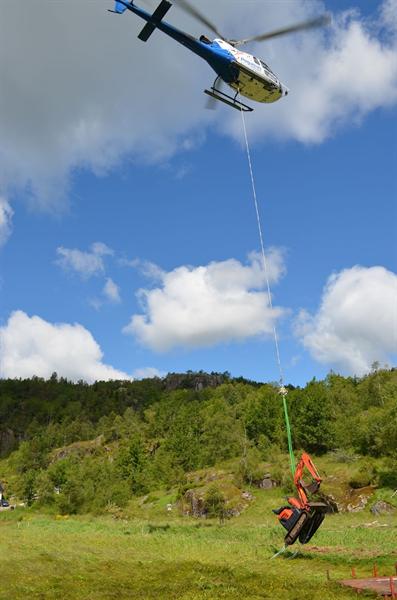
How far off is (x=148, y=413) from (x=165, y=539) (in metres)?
152

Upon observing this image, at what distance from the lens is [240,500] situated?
68.9 metres

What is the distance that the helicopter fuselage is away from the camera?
1088 inches

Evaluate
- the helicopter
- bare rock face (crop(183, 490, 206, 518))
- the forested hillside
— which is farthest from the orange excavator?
bare rock face (crop(183, 490, 206, 518))

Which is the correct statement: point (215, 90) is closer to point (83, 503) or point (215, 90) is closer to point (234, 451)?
point (83, 503)

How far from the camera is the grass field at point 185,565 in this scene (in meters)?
18.4

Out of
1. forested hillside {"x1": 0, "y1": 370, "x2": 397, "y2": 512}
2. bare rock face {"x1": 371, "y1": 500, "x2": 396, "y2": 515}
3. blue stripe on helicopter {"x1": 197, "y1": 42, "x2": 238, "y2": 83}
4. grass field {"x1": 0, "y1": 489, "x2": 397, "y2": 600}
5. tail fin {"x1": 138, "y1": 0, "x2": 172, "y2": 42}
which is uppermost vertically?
tail fin {"x1": 138, "y1": 0, "x2": 172, "y2": 42}

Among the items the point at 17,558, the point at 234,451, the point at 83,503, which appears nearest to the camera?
the point at 17,558

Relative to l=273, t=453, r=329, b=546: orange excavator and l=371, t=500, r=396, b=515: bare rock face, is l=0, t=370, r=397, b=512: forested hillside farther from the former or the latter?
l=273, t=453, r=329, b=546: orange excavator

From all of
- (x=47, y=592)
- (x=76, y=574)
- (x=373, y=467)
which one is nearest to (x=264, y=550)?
(x=76, y=574)

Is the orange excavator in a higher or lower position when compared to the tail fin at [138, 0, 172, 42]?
lower

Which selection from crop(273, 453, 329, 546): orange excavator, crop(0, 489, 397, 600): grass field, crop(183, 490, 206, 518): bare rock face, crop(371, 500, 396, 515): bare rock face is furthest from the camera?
crop(183, 490, 206, 518): bare rock face

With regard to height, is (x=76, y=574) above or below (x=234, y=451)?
below

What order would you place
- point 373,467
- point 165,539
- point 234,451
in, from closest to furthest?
point 165,539, point 373,467, point 234,451

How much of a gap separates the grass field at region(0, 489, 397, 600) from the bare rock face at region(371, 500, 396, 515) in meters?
15.0
